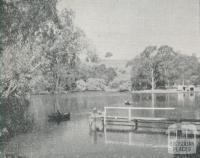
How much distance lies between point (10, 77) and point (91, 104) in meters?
6.74

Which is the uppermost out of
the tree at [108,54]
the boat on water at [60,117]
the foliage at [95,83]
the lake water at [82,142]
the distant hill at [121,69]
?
the tree at [108,54]

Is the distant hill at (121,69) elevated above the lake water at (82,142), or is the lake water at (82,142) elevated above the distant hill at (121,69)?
the distant hill at (121,69)

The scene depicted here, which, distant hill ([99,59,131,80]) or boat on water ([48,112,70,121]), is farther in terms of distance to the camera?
boat on water ([48,112,70,121])

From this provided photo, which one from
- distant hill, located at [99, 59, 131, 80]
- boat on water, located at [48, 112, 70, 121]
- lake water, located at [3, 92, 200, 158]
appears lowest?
lake water, located at [3, 92, 200, 158]

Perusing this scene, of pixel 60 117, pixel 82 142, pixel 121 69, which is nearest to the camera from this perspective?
pixel 82 142

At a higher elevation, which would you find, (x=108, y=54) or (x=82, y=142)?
(x=108, y=54)

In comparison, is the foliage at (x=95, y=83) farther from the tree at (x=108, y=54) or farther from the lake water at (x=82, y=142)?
the tree at (x=108, y=54)

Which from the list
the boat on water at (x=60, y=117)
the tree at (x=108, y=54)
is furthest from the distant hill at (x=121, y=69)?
the boat on water at (x=60, y=117)

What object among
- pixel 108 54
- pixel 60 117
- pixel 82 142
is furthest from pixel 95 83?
pixel 82 142

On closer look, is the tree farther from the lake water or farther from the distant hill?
the lake water

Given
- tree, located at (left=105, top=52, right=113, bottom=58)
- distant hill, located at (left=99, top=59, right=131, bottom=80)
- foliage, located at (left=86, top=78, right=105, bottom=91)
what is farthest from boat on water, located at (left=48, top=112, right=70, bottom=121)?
tree, located at (left=105, top=52, right=113, bottom=58)

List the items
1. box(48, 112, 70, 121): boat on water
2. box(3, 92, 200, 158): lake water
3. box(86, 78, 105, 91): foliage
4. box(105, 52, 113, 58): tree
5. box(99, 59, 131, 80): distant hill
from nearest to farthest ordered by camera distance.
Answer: box(3, 92, 200, 158): lake water < box(105, 52, 113, 58): tree < box(99, 59, 131, 80): distant hill < box(48, 112, 70, 121): boat on water < box(86, 78, 105, 91): foliage

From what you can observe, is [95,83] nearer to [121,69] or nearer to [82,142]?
[121,69]

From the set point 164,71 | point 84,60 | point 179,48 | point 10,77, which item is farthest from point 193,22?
point 164,71
